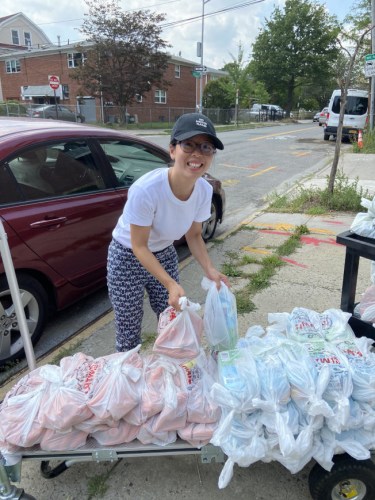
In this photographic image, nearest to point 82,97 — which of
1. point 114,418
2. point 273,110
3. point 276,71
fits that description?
point 273,110

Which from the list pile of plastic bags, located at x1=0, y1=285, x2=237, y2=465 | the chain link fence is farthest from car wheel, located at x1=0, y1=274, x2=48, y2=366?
the chain link fence

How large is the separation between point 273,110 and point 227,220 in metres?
44.5

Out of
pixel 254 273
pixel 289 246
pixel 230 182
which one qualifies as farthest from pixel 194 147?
pixel 230 182

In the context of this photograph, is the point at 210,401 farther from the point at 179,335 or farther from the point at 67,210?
the point at 67,210

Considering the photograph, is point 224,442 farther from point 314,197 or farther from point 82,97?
point 82,97

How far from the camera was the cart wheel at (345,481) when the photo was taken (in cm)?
170

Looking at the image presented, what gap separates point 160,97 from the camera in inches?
1476

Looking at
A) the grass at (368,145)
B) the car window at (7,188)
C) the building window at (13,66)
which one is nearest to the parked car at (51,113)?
the building window at (13,66)

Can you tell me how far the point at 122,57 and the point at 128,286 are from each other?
2973cm

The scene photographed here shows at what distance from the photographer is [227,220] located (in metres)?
6.71

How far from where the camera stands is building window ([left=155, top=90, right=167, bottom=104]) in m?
37.1

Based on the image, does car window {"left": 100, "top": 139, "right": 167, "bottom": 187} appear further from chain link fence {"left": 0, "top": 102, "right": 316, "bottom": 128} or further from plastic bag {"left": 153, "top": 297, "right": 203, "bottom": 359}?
chain link fence {"left": 0, "top": 102, "right": 316, "bottom": 128}

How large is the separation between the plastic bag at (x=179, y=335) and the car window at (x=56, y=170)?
1.61 m

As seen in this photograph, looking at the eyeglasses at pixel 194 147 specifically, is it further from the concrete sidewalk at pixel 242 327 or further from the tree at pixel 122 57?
the tree at pixel 122 57
